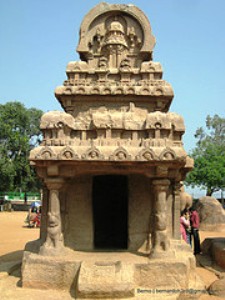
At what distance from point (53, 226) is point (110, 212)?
3.35m

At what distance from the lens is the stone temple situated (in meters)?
6.46

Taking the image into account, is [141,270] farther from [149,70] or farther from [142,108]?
[149,70]

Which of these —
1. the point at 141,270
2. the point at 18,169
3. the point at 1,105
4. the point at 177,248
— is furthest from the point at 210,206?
the point at 1,105

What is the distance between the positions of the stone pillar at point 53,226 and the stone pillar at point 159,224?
6.71ft

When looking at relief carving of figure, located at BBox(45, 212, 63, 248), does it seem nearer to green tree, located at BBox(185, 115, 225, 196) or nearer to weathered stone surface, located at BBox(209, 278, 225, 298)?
weathered stone surface, located at BBox(209, 278, 225, 298)

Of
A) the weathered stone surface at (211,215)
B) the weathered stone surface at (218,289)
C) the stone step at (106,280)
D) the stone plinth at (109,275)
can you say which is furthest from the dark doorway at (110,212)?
the weathered stone surface at (211,215)

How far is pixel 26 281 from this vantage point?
6625 mm

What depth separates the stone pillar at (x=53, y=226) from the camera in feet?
22.4

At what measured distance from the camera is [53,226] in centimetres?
682

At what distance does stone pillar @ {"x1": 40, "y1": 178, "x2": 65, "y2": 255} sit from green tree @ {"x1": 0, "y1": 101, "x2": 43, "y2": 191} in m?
27.8

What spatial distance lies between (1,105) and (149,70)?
31.6 m

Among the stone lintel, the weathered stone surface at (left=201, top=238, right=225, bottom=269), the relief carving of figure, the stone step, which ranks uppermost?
the stone lintel

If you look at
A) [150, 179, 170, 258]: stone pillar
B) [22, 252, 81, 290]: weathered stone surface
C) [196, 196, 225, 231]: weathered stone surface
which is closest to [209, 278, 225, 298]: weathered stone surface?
[150, 179, 170, 258]: stone pillar

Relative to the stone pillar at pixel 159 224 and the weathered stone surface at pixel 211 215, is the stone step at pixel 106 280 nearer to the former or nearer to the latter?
the stone pillar at pixel 159 224
